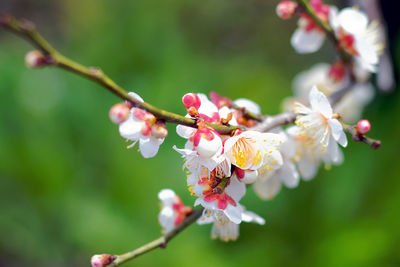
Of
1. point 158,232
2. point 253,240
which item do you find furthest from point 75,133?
point 253,240

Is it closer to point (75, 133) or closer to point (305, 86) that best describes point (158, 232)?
point (75, 133)

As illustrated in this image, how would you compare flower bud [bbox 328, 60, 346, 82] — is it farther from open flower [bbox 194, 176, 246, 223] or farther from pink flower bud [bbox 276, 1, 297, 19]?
open flower [bbox 194, 176, 246, 223]

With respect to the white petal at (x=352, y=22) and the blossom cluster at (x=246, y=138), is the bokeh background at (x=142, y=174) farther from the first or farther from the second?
the white petal at (x=352, y=22)

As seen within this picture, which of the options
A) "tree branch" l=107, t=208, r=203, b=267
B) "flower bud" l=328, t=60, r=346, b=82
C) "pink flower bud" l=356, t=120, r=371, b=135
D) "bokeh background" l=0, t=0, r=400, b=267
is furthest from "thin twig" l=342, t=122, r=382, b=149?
"bokeh background" l=0, t=0, r=400, b=267

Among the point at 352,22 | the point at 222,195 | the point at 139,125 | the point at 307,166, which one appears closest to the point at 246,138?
the point at 222,195

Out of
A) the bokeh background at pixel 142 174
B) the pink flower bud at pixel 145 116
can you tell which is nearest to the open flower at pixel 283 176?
the pink flower bud at pixel 145 116

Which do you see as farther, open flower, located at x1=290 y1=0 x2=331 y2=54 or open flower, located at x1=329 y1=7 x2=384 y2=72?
open flower, located at x1=290 y1=0 x2=331 y2=54

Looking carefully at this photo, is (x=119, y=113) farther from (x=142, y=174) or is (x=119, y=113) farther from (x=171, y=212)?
(x=142, y=174)
